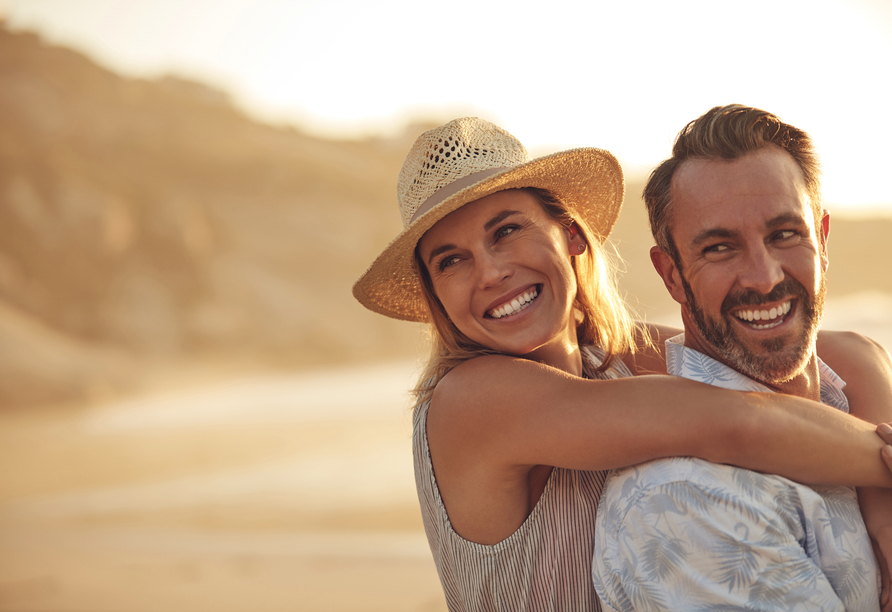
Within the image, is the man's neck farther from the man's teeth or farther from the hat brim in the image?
the hat brim

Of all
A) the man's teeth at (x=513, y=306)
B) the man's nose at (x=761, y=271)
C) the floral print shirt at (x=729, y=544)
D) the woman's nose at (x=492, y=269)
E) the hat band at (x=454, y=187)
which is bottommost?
the floral print shirt at (x=729, y=544)

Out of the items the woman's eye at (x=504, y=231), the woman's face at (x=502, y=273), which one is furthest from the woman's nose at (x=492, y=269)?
the woman's eye at (x=504, y=231)

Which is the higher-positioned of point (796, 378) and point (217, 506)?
point (217, 506)

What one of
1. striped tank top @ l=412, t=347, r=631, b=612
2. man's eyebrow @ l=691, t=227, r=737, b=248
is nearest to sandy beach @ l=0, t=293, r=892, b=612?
striped tank top @ l=412, t=347, r=631, b=612

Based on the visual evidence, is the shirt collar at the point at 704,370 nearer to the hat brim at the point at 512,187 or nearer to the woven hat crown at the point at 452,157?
the hat brim at the point at 512,187

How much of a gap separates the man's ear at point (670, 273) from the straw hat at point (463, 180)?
523 mm

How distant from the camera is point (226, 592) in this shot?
6113 mm

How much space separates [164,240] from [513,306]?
2624 centimetres

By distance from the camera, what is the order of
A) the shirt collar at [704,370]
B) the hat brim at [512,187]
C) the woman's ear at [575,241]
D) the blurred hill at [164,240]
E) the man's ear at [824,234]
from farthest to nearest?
the blurred hill at [164,240]
the woman's ear at [575,241]
the hat brim at [512,187]
the man's ear at [824,234]
the shirt collar at [704,370]

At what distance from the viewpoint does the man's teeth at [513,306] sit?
101 inches

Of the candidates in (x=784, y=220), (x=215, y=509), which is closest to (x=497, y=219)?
(x=784, y=220)

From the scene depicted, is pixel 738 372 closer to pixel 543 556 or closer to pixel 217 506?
pixel 543 556

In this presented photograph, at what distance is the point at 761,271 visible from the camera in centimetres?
208

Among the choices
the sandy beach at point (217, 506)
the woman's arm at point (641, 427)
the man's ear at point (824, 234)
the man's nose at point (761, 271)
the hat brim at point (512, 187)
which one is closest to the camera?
the woman's arm at point (641, 427)
